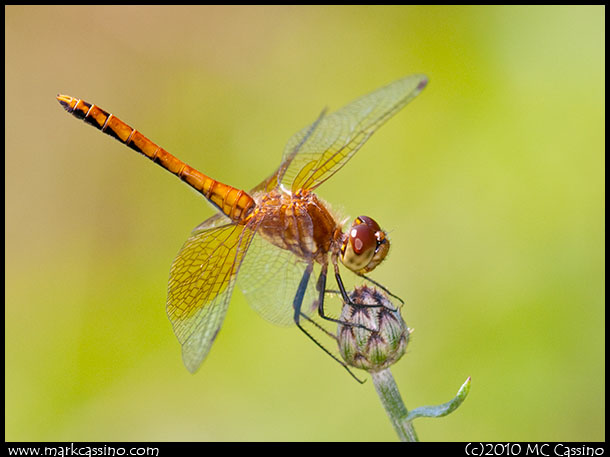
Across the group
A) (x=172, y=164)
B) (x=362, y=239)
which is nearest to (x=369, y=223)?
(x=362, y=239)

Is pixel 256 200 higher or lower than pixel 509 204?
lower

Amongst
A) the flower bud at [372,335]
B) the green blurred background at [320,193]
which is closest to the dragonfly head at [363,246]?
the flower bud at [372,335]

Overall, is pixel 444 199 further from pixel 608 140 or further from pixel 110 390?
pixel 110 390

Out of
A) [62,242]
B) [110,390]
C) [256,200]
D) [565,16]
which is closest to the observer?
[256,200]

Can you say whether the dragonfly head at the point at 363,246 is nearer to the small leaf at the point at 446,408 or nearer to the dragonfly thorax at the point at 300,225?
the dragonfly thorax at the point at 300,225

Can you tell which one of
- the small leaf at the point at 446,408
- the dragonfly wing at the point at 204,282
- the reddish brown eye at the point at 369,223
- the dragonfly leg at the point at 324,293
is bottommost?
the dragonfly wing at the point at 204,282
